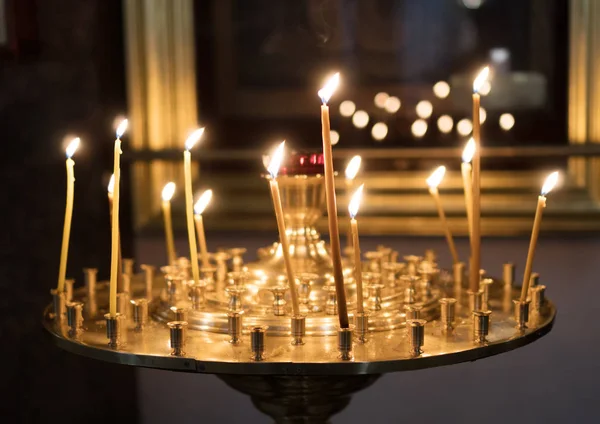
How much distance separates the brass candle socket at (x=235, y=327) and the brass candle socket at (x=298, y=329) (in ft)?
0.16

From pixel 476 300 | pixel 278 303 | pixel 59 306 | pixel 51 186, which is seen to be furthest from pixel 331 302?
pixel 51 186

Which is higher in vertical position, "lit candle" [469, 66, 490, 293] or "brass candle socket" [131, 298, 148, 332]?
"lit candle" [469, 66, 490, 293]

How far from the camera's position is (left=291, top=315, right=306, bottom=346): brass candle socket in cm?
73

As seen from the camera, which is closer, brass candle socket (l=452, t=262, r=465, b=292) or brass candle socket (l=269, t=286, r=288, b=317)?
brass candle socket (l=269, t=286, r=288, b=317)

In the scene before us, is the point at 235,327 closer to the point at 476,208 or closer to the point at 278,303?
the point at 278,303

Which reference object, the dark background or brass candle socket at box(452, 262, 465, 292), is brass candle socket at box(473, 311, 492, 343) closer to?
brass candle socket at box(452, 262, 465, 292)

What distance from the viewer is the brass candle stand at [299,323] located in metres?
0.69

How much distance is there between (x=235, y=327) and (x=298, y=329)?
0.06 m

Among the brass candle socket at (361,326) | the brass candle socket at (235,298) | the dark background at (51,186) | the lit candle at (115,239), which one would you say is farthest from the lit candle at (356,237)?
the dark background at (51,186)

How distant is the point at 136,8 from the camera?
146 centimetres

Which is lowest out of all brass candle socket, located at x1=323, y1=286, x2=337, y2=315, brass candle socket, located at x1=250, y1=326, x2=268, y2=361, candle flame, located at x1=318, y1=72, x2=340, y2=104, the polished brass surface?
the polished brass surface

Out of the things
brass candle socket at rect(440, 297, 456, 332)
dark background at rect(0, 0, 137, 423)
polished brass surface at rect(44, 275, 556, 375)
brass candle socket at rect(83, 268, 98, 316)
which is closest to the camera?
polished brass surface at rect(44, 275, 556, 375)

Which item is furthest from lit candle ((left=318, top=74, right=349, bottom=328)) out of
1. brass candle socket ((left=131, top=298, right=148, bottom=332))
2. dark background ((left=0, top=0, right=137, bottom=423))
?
dark background ((left=0, top=0, right=137, bottom=423))

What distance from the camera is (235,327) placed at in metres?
0.74
